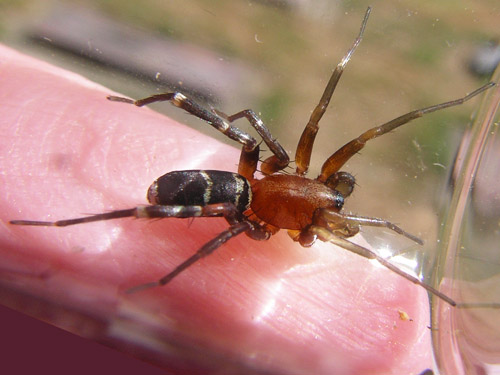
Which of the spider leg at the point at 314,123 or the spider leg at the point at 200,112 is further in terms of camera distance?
the spider leg at the point at 314,123

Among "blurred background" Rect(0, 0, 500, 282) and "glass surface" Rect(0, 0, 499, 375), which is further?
"blurred background" Rect(0, 0, 500, 282)

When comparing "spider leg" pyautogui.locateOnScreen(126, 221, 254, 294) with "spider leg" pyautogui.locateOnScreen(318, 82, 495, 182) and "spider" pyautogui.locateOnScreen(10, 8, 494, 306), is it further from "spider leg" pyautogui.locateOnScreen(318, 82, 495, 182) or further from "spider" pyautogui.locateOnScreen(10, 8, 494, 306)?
"spider leg" pyautogui.locateOnScreen(318, 82, 495, 182)

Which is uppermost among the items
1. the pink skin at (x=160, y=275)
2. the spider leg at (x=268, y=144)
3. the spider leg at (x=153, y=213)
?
the spider leg at (x=268, y=144)

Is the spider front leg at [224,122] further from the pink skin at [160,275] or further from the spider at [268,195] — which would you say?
the pink skin at [160,275]

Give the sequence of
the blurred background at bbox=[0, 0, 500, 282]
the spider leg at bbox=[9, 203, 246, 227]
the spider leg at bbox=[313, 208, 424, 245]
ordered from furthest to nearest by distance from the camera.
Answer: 1. the blurred background at bbox=[0, 0, 500, 282]
2. the spider leg at bbox=[313, 208, 424, 245]
3. the spider leg at bbox=[9, 203, 246, 227]

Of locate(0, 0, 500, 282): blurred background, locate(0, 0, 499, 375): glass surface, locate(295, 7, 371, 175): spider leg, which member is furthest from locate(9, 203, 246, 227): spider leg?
locate(0, 0, 500, 282): blurred background

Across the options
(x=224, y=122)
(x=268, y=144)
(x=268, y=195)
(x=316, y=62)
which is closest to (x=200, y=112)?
(x=224, y=122)

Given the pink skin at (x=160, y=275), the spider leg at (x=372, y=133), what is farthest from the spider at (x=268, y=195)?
the pink skin at (x=160, y=275)

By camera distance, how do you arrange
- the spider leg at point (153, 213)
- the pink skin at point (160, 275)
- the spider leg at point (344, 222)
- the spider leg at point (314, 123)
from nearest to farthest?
the spider leg at point (153, 213) → the pink skin at point (160, 275) → the spider leg at point (344, 222) → the spider leg at point (314, 123)
